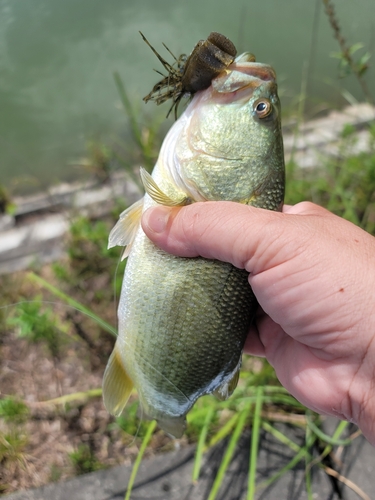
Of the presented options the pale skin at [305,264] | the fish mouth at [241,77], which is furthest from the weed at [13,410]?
the fish mouth at [241,77]

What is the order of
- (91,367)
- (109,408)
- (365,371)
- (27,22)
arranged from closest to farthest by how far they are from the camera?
(365,371) → (109,408) → (91,367) → (27,22)

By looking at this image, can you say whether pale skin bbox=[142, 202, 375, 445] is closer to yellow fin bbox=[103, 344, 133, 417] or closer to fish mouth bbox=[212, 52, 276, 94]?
fish mouth bbox=[212, 52, 276, 94]

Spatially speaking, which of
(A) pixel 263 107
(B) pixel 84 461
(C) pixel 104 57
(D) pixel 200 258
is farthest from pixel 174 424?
(C) pixel 104 57

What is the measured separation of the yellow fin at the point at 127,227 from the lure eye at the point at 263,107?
0.62 meters

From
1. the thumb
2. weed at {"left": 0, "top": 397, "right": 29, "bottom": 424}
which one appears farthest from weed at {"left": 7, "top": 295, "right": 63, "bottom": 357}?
the thumb

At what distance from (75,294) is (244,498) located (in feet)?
6.05

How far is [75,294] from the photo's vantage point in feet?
10.4

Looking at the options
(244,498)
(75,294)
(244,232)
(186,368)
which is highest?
(244,232)

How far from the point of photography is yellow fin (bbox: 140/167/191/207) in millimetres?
1526

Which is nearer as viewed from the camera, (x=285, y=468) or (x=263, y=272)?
(x=263, y=272)

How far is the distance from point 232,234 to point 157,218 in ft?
1.04

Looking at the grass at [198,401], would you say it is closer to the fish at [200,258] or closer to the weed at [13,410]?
the weed at [13,410]

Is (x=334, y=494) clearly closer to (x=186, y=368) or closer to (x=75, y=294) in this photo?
(x=186, y=368)

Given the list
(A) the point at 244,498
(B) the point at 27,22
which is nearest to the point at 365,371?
(A) the point at 244,498
